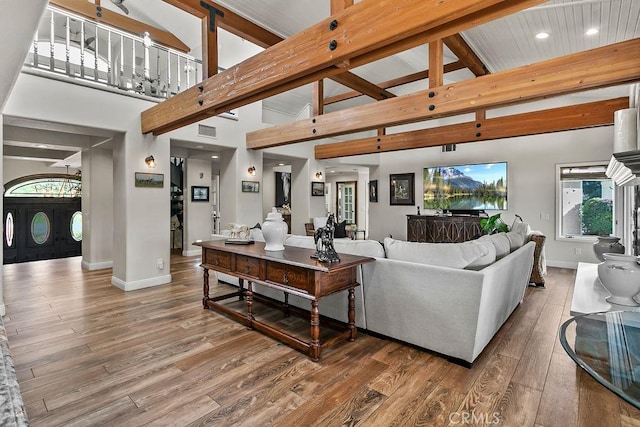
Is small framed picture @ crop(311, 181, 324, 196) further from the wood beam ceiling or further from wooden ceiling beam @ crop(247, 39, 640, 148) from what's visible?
the wood beam ceiling

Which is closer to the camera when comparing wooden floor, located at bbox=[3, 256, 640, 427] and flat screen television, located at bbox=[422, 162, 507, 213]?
wooden floor, located at bbox=[3, 256, 640, 427]

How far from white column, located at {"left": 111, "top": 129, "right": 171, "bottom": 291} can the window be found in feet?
23.8

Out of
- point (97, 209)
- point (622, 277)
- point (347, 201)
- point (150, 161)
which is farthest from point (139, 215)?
point (347, 201)

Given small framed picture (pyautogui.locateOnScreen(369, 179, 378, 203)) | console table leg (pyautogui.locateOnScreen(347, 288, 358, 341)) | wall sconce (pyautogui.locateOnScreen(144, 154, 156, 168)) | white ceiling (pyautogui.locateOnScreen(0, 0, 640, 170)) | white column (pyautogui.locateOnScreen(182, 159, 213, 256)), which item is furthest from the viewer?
small framed picture (pyautogui.locateOnScreen(369, 179, 378, 203))

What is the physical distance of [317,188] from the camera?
786cm

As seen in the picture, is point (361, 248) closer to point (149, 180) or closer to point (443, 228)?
point (149, 180)

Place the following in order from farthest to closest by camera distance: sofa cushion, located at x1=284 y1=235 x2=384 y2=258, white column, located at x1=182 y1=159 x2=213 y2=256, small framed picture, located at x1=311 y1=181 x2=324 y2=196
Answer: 1. small framed picture, located at x1=311 y1=181 x2=324 y2=196
2. white column, located at x1=182 y1=159 x2=213 y2=256
3. sofa cushion, located at x1=284 y1=235 x2=384 y2=258

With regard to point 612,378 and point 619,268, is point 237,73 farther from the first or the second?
point 619,268

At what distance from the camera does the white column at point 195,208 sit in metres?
7.47

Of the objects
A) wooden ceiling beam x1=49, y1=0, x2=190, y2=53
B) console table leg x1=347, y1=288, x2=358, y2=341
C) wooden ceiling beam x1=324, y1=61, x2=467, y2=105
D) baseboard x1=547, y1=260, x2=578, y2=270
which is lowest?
baseboard x1=547, y1=260, x2=578, y2=270

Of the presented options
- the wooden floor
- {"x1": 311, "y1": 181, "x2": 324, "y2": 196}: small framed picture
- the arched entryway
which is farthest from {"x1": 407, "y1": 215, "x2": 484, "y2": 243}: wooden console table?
the arched entryway

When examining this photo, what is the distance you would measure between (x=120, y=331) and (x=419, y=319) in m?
2.79

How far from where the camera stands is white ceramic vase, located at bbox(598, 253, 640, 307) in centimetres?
221

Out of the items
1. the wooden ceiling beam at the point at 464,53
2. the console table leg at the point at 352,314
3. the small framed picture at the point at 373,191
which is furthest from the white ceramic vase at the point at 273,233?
the small framed picture at the point at 373,191
